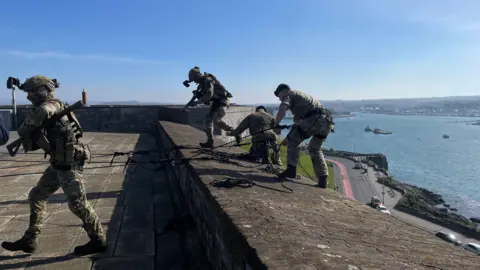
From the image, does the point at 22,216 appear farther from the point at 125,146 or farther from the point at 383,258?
the point at 125,146

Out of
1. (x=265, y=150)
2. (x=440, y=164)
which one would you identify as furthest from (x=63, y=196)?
(x=440, y=164)

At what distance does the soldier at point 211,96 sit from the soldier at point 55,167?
3.80 metres

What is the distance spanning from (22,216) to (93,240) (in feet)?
5.99

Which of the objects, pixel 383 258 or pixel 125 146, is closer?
pixel 383 258

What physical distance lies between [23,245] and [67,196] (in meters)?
0.65

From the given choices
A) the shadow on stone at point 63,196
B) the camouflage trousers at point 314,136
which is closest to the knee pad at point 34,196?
the shadow on stone at point 63,196

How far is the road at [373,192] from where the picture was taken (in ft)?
115

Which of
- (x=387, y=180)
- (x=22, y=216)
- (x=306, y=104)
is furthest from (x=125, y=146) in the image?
(x=387, y=180)

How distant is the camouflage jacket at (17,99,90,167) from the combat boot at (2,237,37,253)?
825mm

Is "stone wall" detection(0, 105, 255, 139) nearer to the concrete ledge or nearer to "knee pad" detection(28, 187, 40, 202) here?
the concrete ledge

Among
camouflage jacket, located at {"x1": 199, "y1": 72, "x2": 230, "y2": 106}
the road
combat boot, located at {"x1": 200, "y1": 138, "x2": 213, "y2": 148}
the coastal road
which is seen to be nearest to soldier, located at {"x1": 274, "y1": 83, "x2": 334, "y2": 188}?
camouflage jacket, located at {"x1": 199, "y1": 72, "x2": 230, "y2": 106}

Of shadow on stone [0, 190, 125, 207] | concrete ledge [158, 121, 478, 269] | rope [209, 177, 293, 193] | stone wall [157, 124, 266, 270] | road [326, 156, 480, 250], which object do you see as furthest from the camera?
road [326, 156, 480, 250]

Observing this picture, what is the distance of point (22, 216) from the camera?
4.70 metres

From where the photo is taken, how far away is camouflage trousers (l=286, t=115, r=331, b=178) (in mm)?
5258
